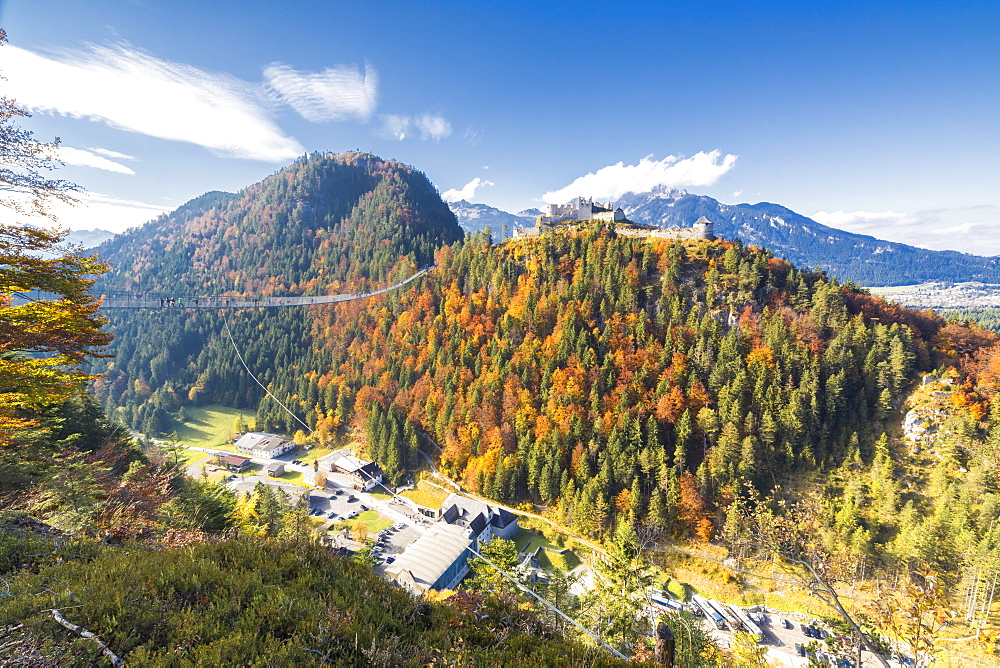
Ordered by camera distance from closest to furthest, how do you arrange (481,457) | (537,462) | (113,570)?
(113,570) → (537,462) → (481,457)

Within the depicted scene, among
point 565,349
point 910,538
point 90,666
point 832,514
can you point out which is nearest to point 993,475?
point 910,538

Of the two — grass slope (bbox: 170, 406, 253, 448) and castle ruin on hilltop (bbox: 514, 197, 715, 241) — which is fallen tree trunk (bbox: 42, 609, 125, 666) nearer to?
castle ruin on hilltop (bbox: 514, 197, 715, 241)

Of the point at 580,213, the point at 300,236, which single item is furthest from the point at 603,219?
the point at 300,236

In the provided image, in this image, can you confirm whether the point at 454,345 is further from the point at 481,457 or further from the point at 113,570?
the point at 113,570

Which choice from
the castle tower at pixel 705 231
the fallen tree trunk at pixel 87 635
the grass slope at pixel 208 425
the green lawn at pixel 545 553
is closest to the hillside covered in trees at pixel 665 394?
the castle tower at pixel 705 231

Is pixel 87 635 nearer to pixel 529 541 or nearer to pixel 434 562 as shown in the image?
pixel 434 562

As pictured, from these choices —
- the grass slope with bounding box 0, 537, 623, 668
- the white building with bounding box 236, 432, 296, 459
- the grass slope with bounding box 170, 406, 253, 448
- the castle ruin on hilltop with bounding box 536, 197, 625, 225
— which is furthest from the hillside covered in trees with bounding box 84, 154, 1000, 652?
the grass slope with bounding box 0, 537, 623, 668
